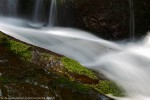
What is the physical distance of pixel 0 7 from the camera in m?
12.5

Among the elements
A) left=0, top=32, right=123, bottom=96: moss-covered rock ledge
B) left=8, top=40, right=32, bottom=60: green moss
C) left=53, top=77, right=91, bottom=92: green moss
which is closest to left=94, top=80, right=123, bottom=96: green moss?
left=0, top=32, right=123, bottom=96: moss-covered rock ledge

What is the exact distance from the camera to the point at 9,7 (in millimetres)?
12422

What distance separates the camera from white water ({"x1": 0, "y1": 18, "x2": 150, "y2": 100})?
705 cm

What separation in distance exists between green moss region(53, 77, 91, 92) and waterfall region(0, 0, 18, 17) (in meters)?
7.19

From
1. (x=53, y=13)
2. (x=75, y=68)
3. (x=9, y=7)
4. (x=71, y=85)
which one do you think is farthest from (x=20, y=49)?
(x=9, y=7)

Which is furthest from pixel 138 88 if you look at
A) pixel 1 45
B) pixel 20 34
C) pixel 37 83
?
pixel 20 34

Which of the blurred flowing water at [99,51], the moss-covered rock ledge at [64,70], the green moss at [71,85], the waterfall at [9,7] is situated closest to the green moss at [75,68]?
the moss-covered rock ledge at [64,70]

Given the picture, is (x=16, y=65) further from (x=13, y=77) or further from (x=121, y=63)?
(x=121, y=63)

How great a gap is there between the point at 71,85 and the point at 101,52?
386 centimetres

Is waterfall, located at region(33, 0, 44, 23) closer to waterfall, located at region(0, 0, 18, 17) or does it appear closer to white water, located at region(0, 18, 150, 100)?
white water, located at region(0, 18, 150, 100)

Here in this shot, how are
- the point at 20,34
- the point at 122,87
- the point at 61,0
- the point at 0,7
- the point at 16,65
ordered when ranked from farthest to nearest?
the point at 0,7
the point at 61,0
the point at 20,34
the point at 122,87
the point at 16,65

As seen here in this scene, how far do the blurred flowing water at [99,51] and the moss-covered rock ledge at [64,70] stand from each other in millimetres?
453

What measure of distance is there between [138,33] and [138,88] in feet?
18.2

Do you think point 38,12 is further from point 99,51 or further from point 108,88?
point 108,88
